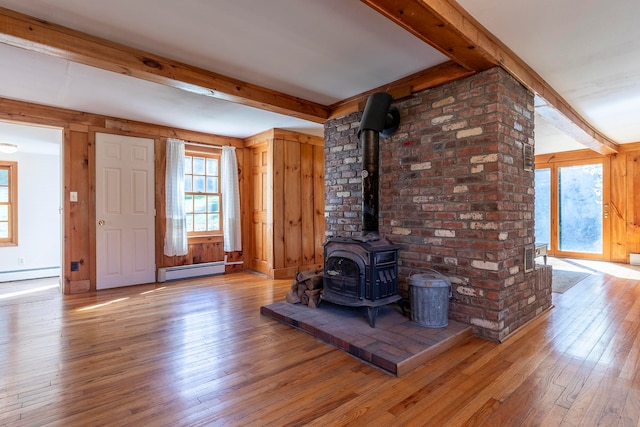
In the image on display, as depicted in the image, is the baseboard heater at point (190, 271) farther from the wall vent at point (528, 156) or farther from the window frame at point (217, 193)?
the wall vent at point (528, 156)

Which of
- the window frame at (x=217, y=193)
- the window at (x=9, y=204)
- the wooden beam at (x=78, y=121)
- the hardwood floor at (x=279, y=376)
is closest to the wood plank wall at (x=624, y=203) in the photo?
the hardwood floor at (x=279, y=376)

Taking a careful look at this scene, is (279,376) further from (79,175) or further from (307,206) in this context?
(79,175)

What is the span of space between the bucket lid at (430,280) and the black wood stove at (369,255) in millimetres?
231

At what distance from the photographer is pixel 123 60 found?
260 cm

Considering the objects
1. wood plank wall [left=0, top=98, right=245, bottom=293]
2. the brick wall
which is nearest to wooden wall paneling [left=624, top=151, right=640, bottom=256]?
the brick wall

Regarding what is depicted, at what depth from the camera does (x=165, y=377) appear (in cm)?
214

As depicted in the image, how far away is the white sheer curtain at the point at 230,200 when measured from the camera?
18.3 feet

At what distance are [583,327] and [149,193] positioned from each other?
5517 mm

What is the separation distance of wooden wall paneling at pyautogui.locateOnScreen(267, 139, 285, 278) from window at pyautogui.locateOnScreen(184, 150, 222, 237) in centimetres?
105

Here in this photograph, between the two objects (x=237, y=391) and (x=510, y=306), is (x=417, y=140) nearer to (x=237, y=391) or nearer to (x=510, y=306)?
(x=510, y=306)

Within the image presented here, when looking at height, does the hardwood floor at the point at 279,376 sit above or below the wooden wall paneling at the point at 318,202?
below

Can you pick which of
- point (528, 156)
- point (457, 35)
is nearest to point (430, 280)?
point (528, 156)

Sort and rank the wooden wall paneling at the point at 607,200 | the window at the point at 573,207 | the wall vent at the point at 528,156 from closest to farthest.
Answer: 1. the wall vent at the point at 528,156
2. the wooden wall paneling at the point at 607,200
3. the window at the point at 573,207

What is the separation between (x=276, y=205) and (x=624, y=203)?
6.77m
